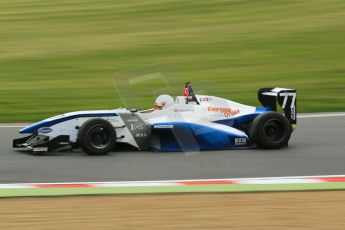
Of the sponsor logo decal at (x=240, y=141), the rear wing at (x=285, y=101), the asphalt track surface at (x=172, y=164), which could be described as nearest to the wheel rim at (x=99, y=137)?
the asphalt track surface at (x=172, y=164)

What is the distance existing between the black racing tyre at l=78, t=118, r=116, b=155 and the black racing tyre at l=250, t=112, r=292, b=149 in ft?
5.99

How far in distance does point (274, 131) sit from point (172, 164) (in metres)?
1.70

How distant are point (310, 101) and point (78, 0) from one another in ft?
52.9

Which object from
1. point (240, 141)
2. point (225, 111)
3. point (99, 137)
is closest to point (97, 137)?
point (99, 137)

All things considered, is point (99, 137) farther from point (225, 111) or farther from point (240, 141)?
point (240, 141)

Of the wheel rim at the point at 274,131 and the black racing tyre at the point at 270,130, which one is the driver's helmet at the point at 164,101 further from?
the wheel rim at the point at 274,131

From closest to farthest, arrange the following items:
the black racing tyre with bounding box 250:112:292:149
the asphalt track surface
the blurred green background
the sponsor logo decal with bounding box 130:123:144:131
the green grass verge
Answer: the green grass verge → the asphalt track surface → the sponsor logo decal with bounding box 130:123:144:131 → the black racing tyre with bounding box 250:112:292:149 → the blurred green background

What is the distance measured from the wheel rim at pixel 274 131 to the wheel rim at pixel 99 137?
2.05 m

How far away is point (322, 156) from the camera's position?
9.27 metres

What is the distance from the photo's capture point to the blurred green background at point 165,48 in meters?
15.5

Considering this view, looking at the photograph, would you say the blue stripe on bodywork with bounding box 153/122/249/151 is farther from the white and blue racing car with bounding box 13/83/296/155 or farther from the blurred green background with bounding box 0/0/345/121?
the blurred green background with bounding box 0/0/345/121

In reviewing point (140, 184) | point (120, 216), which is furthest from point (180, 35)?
point (120, 216)

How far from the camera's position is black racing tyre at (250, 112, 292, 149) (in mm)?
9469

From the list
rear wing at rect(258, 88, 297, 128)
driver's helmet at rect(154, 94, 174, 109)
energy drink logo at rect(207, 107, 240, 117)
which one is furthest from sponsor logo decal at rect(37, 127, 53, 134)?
rear wing at rect(258, 88, 297, 128)
